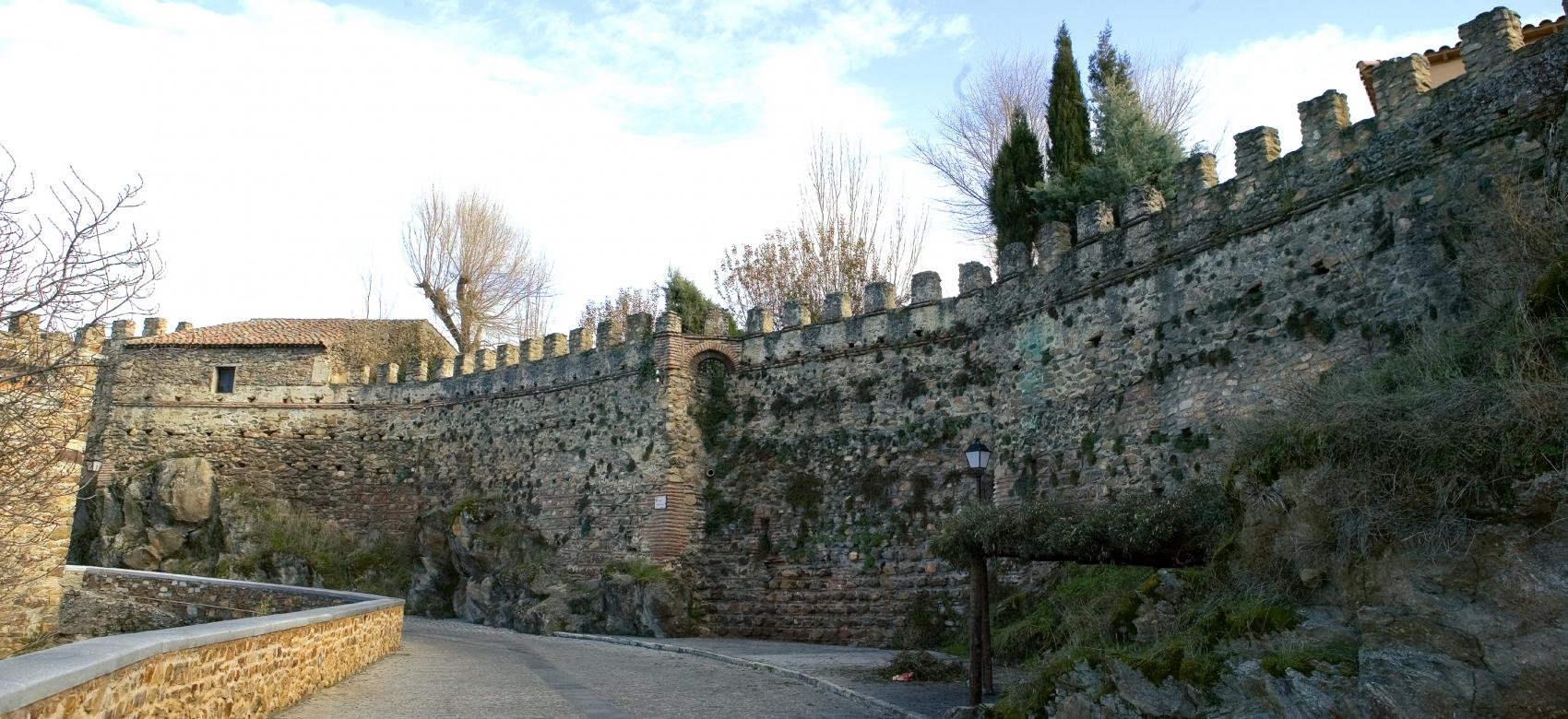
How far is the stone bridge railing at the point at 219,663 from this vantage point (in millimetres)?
5598

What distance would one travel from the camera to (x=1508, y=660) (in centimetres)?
596

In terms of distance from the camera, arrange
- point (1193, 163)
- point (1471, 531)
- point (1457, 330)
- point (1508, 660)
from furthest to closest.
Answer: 1. point (1193, 163)
2. point (1457, 330)
3. point (1471, 531)
4. point (1508, 660)

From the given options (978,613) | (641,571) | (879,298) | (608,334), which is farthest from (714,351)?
(978,613)

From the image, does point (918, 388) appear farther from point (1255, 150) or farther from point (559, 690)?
point (559, 690)

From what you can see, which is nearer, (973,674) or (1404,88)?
(973,674)

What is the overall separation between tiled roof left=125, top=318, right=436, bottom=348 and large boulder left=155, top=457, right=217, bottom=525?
3.92m

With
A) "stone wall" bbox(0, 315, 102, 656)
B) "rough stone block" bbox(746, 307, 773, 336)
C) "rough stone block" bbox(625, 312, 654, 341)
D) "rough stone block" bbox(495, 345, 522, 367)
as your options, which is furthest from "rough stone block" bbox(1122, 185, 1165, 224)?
"rough stone block" bbox(495, 345, 522, 367)

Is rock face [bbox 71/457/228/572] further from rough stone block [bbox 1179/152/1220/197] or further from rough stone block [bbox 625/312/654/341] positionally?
rough stone block [bbox 1179/152/1220/197]

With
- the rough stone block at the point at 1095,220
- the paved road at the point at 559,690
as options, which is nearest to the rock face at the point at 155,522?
the paved road at the point at 559,690

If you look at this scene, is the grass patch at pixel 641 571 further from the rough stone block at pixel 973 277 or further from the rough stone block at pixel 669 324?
the rough stone block at pixel 973 277

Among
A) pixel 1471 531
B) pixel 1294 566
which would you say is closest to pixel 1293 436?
pixel 1294 566

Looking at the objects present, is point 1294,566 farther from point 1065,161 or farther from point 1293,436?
point 1065,161

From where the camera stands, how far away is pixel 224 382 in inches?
1187

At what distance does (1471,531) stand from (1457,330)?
2967mm
